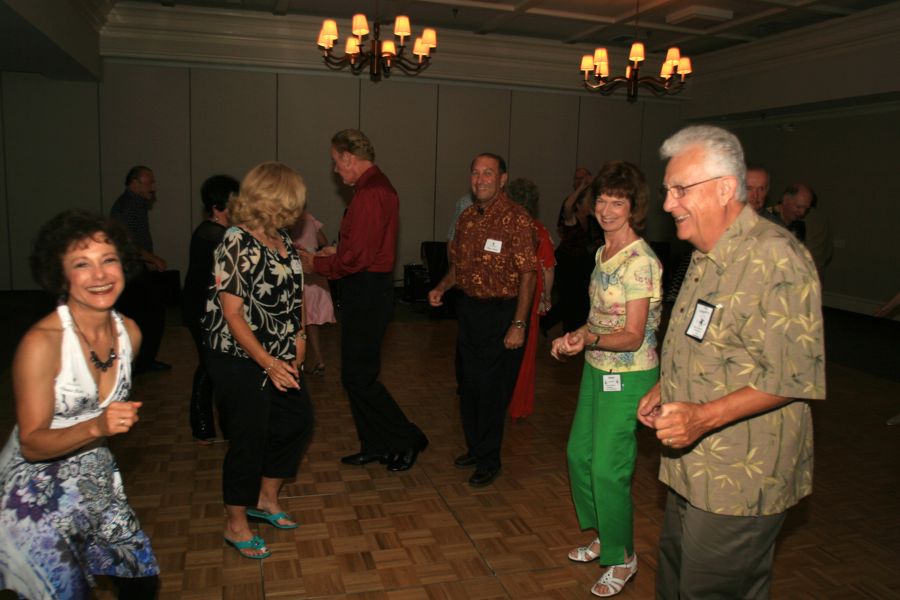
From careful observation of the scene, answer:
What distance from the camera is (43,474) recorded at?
1729 millimetres

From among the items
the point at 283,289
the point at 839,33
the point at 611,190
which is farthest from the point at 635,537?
the point at 839,33

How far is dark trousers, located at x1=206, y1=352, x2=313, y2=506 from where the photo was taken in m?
2.74

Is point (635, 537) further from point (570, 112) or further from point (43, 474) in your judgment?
point (570, 112)

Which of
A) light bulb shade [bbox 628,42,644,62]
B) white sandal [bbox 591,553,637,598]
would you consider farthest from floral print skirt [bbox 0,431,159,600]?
light bulb shade [bbox 628,42,644,62]

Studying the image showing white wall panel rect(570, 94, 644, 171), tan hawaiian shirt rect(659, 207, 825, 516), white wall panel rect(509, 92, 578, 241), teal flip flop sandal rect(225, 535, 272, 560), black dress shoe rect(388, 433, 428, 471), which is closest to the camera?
tan hawaiian shirt rect(659, 207, 825, 516)

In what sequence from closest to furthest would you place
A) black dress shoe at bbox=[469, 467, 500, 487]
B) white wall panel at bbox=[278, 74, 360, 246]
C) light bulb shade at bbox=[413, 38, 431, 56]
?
black dress shoe at bbox=[469, 467, 500, 487]
light bulb shade at bbox=[413, 38, 431, 56]
white wall panel at bbox=[278, 74, 360, 246]

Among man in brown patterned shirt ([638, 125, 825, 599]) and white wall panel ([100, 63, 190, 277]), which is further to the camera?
white wall panel ([100, 63, 190, 277])

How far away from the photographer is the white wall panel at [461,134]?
10914 millimetres

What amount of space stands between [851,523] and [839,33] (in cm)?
726

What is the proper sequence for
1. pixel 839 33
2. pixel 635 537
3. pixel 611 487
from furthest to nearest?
1. pixel 839 33
2. pixel 635 537
3. pixel 611 487

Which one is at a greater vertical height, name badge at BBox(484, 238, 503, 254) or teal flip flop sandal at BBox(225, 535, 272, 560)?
name badge at BBox(484, 238, 503, 254)

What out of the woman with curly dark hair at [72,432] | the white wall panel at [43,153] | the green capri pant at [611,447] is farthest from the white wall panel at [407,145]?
the woman with curly dark hair at [72,432]

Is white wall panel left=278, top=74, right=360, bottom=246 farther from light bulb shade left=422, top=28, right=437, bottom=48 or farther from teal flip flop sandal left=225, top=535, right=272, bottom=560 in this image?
teal flip flop sandal left=225, top=535, right=272, bottom=560

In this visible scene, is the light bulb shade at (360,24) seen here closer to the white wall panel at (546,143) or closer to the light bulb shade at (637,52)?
the light bulb shade at (637,52)
